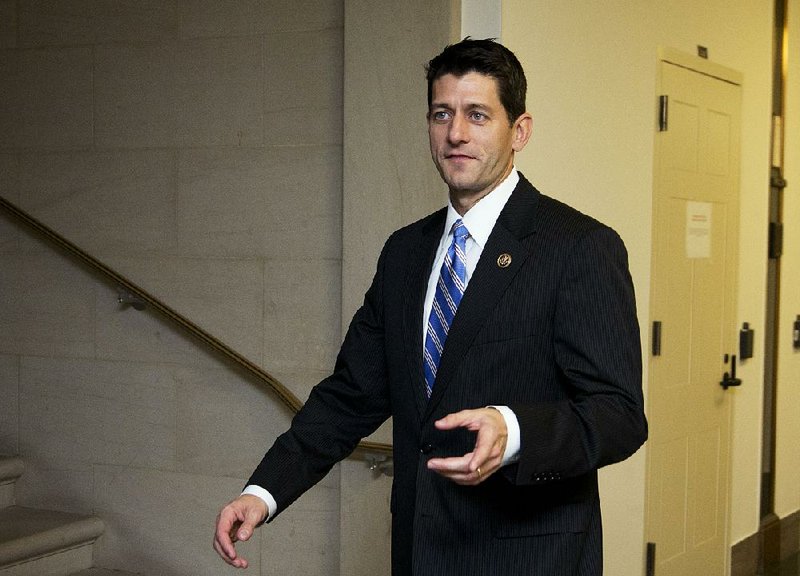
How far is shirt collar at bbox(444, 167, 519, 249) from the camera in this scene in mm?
2148

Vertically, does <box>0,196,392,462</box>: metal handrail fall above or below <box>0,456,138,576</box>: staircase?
above

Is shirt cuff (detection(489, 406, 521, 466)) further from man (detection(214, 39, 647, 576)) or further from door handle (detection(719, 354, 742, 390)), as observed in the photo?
door handle (detection(719, 354, 742, 390))

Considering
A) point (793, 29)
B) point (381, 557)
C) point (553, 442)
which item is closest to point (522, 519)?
point (553, 442)

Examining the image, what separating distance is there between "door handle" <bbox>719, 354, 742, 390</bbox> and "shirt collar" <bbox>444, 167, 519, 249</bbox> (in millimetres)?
3580

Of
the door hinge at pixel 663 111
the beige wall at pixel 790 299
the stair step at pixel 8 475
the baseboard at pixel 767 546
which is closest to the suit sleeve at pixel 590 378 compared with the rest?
the door hinge at pixel 663 111

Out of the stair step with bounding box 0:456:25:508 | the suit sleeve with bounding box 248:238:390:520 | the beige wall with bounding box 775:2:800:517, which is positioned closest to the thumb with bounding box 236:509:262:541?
the suit sleeve with bounding box 248:238:390:520

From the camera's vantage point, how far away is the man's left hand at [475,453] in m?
1.59

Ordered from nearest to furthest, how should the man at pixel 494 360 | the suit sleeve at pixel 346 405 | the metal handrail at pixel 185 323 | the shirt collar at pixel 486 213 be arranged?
the man at pixel 494 360 → the shirt collar at pixel 486 213 → the suit sleeve at pixel 346 405 → the metal handrail at pixel 185 323

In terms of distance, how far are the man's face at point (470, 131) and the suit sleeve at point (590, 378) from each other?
0.23m

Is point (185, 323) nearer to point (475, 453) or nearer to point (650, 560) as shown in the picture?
point (650, 560)

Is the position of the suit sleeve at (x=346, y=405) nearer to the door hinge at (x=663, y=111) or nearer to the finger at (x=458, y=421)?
the finger at (x=458, y=421)

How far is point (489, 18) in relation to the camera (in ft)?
12.3

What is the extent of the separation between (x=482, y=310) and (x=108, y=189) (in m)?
2.74

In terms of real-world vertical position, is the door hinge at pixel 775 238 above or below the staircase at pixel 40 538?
above
